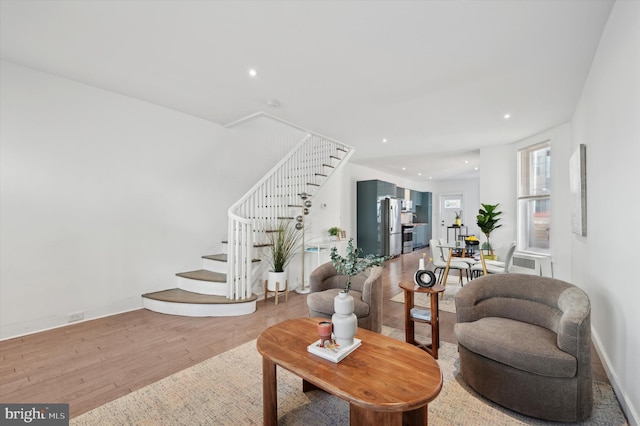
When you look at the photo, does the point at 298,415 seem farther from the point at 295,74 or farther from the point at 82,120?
the point at 82,120

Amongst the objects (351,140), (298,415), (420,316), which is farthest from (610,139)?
(351,140)

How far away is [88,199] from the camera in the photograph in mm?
3367

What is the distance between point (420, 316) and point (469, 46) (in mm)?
2446

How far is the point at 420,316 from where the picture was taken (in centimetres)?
263

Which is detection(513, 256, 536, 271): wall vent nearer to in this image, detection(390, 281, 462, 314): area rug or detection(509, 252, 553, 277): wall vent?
detection(509, 252, 553, 277): wall vent

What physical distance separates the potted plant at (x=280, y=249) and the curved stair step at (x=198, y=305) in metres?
0.47

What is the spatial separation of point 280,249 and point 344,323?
2.68 meters

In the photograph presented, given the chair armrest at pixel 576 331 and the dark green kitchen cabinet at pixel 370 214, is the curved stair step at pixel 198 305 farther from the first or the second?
the dark green kitchen cabinet at pixel 370 214

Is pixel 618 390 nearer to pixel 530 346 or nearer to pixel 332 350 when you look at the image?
pixel 530 346

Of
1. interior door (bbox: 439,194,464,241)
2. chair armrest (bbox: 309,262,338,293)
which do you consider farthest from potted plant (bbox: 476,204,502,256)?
interior door (bbox: 439,194,464,241)

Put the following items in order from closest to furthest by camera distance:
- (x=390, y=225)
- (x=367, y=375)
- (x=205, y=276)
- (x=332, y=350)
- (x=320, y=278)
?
1. (x=367, y=375)
2. (x=332, y=350)
3. (x=320, y=278)
4. (x=205, y=276)
5. (x=390, y=225)

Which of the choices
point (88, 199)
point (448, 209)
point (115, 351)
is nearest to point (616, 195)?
point (115, 351)

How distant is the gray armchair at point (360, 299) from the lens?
8.65 ft

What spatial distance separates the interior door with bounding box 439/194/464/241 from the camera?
11.4 m
